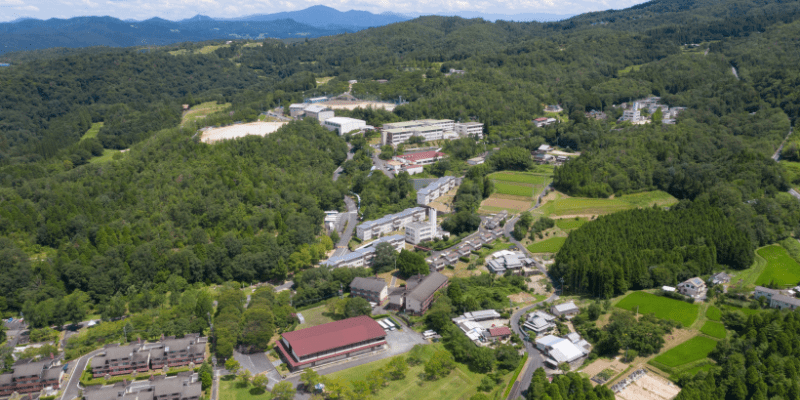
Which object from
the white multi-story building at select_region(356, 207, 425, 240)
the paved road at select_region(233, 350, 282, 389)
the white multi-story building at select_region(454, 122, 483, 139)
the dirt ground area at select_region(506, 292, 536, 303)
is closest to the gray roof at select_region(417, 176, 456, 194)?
the white multi-story building at select_region(356, 207, 425, 240)

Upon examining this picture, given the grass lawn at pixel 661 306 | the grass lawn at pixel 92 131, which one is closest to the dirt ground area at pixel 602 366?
the grass lawn at pixel 661 306

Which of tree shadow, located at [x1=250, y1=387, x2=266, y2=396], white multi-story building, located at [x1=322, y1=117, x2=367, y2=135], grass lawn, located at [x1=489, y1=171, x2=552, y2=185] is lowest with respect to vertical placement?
tree shadow, located at [x1=250, y1=387, x2=266, y2=396]

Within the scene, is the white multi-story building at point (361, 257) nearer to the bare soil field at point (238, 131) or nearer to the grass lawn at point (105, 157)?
the bare soil field at point (238, 131)

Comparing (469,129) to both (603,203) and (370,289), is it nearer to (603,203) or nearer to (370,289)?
(603,203)

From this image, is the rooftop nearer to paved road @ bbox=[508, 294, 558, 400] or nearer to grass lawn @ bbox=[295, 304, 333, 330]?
grass lawn @ bbox=[295, 304, 333, 330]

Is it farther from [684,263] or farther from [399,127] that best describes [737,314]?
[399,127]

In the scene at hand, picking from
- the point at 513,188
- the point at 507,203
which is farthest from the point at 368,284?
the point at 513,188
